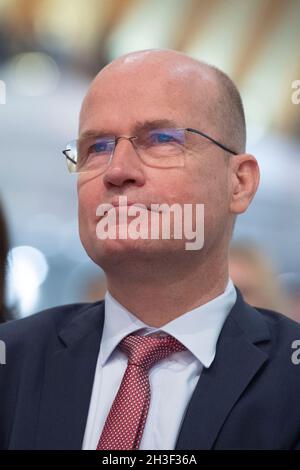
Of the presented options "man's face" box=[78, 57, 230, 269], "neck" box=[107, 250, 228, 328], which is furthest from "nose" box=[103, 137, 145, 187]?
"neck" box=[107, 250, 228, 328]

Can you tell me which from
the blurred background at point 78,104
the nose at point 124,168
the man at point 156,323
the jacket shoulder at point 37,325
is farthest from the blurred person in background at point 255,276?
the nose at point 124,168

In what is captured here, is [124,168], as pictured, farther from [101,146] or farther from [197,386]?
[197,386]

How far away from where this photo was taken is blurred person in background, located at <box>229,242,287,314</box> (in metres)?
1.65

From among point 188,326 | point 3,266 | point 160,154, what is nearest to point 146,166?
point 160,154

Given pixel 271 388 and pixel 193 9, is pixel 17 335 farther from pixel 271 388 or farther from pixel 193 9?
pixel 193 9

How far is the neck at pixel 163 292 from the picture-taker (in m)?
1.17

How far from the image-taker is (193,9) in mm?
1733

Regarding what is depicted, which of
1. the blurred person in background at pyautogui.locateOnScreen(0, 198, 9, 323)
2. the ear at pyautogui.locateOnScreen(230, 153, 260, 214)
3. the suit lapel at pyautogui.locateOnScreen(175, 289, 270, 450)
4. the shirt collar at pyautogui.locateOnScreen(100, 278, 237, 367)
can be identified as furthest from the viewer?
the blurred person in background at pyautogui.locateOnScreen(0, 198, 9, 323)

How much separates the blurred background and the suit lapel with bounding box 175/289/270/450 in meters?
0.49

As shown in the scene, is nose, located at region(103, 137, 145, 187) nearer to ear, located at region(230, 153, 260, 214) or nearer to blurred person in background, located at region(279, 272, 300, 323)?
ear, located at region(230, 153, 260, 214)

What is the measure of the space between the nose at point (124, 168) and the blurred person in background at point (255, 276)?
0.61 meters

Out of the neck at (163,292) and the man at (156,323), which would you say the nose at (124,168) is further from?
the neck at (163,292)
